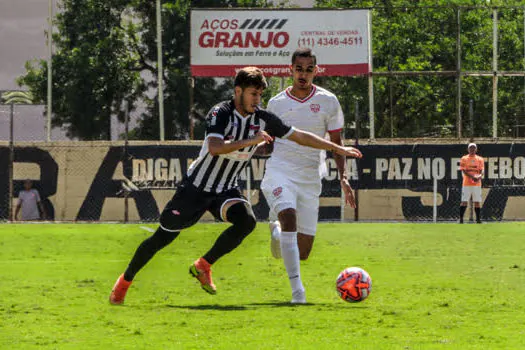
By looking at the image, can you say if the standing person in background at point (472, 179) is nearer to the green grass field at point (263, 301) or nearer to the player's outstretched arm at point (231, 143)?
the green grass field at point (263, 301)

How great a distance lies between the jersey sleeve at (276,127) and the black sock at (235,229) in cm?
70

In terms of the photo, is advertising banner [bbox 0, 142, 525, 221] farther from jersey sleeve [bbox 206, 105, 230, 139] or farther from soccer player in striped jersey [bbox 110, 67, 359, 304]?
jersey sleeve [bbox 206, 105, 230, 139]

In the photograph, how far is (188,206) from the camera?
9.44 metres

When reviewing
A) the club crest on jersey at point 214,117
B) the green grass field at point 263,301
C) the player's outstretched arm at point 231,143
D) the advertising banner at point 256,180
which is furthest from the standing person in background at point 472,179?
the player's outstretched arm at point 231,143

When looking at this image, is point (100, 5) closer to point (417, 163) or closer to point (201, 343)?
point (417, 163)

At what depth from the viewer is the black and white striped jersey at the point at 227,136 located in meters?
9.22

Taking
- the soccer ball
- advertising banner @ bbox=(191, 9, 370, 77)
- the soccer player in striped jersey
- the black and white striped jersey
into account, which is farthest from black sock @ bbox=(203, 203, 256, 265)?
advertising banner @ bbox=(191, 9, 370, 77)

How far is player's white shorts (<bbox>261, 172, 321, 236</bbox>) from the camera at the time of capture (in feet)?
32.8

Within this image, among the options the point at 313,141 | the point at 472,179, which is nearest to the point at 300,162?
the point at 313,141

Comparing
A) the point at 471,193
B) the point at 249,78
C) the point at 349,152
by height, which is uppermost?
the point at 249,78

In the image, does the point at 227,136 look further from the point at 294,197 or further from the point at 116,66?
the point at 116,66

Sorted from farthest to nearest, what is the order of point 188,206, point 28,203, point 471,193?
1. point 28,203
2. point 471,193
3. point 188,206

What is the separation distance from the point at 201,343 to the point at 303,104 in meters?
3.66

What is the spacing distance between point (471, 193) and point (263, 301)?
60.1 ft
